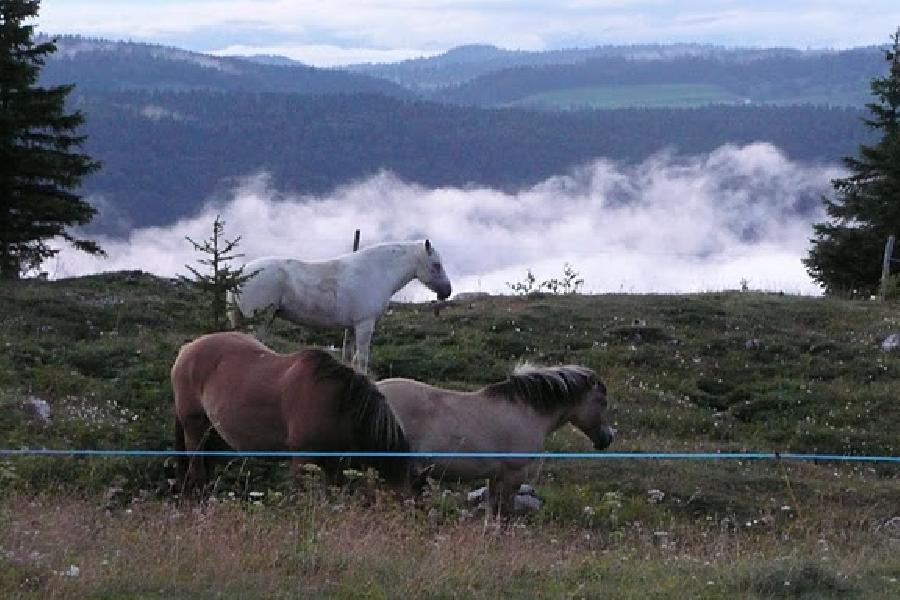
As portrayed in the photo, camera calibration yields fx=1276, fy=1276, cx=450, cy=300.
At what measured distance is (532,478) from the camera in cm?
1109

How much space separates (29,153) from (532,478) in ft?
47.6

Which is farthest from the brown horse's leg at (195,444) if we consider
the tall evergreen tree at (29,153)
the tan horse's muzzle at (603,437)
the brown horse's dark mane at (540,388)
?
the tall evergreen tree at (29,153)

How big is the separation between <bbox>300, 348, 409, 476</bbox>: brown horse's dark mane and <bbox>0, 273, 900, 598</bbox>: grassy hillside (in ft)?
1.08

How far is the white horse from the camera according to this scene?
1444 centimetres

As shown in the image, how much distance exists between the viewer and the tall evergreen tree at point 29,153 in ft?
73.0

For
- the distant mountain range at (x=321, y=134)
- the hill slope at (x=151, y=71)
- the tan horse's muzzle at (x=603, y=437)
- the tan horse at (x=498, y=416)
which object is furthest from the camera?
the hill slope at (x=151, y=71)

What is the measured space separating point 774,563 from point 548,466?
4.80 m

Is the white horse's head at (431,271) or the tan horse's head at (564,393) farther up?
the white horse's head at (431,271)

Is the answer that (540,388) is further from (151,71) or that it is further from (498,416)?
(151,71)

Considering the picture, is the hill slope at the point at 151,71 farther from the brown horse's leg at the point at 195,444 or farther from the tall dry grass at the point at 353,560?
the tall dry grass at the point at 353,560

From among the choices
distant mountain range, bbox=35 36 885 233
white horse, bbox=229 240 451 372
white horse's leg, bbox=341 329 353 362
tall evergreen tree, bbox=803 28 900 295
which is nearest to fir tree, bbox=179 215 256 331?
white horse, bbox=229 240 451 372

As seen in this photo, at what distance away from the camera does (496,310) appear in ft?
65.1

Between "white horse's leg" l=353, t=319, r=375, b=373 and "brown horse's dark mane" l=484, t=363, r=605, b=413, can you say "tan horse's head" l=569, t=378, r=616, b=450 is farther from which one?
"white horse's leg" l=353, t=319, r=375, b=373

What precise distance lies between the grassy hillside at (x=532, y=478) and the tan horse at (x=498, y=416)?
1.35 feet
